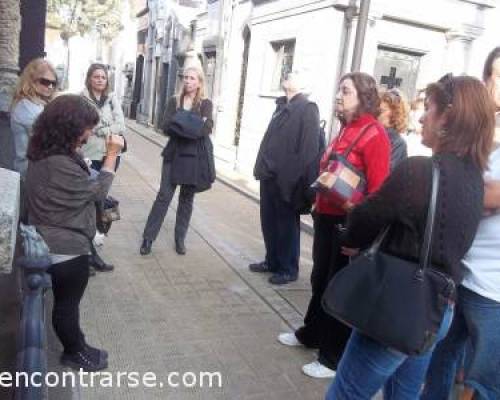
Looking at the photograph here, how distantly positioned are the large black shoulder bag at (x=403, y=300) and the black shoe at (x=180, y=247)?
3.61 meters

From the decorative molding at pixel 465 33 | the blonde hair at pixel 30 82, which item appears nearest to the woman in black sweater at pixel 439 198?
the blonde hair at pixel 30 82

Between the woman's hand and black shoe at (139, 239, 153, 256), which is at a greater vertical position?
the woman's hand

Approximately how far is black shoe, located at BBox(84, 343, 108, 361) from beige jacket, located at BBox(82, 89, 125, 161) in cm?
205

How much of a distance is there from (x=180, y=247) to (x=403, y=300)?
12.5 feet

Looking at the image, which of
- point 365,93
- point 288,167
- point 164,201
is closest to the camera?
point 365,93

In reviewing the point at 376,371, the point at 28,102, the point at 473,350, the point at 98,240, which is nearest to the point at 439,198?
the point at 376,371

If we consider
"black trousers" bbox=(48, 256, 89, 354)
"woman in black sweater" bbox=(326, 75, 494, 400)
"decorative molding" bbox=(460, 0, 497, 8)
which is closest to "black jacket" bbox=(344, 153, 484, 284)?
"woman in black sweater" bbox=(326, 75, 494, 400)

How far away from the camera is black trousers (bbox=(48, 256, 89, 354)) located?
2809 mm

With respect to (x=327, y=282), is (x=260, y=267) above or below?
below

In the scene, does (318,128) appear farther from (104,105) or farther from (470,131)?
(470,131)

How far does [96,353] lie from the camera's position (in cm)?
321

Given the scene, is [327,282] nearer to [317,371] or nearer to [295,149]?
[317,371]

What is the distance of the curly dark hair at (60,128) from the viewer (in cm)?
272

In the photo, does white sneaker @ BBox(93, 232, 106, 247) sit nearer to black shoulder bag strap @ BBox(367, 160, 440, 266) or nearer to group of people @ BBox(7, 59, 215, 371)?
group of people @ BBox(7, 59, 215, 371)
